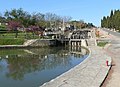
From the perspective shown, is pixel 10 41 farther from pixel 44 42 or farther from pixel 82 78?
pixel 82 78

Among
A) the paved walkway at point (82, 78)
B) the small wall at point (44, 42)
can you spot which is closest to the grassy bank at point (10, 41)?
the small wall at point (44, 42)

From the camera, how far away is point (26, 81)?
21.5 metres

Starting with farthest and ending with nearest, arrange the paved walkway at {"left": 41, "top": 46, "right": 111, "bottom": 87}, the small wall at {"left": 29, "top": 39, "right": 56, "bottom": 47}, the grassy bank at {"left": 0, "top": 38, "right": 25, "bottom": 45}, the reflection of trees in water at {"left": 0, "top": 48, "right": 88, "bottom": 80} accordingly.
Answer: the small wall at {"left": 29, "top": 39, "right": 56, "bottom": 47} → the grassy bank at {"left": 0, "top": 38, "right": 25, "bottom": 45} → the reflection of trees in water at {"left": 0, "top": 48, "right": 88, "bottom": 80} → the paved walkway at {"left": 41, "top": 46, "right": 111, "bottom": 87}

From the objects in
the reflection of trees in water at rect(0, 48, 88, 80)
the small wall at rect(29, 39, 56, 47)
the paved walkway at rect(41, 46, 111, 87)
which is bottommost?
the reflection of trees in water at rect(0, 48, 88, 80)

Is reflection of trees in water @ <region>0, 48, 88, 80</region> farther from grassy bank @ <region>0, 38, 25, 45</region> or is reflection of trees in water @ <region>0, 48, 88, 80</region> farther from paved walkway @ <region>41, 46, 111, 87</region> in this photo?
grassy bank @ <region>0, 38, 25, 45</region>

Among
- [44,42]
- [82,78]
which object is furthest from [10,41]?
[82,78]

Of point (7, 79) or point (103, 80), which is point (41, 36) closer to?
point (7, 79)

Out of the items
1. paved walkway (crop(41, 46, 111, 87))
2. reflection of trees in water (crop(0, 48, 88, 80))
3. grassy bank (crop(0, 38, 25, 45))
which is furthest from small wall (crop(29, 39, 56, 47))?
paved walkway (crop(41, 46, 111, 87))

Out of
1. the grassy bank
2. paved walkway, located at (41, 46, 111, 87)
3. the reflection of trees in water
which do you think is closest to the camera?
paved walkway, located at (41, 46, 111, 87)

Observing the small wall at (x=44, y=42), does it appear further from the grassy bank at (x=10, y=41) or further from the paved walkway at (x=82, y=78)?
the paved walkway at (x=82, y=78)

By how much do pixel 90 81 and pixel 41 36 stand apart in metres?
46.7

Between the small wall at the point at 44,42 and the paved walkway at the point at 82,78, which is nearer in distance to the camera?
the paved walkway at the point at 82,78

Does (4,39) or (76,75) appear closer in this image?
(76,75)

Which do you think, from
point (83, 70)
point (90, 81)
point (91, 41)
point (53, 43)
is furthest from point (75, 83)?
point (53, 43)
